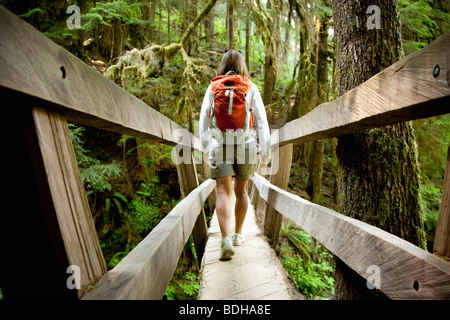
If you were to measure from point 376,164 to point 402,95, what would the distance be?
1.11 meters

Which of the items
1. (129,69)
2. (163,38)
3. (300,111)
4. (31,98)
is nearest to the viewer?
(31,98)

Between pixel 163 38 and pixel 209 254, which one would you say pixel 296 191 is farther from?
pixel 163 38

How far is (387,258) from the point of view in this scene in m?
1.03

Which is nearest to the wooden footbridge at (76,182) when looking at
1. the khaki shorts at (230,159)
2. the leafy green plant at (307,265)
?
the khaki shorts at (230,159)

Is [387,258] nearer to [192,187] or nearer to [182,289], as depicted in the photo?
[192,187]

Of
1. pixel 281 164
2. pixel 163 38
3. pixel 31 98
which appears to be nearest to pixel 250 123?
pixel 281 164

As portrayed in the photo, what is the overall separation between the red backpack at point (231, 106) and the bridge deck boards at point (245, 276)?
1288 mm

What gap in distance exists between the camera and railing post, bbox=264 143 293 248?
368 cm

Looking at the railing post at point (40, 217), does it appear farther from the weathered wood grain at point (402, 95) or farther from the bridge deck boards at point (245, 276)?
the bridge deck boards at point (245, 276)

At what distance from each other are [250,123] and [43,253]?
2310 millimetres

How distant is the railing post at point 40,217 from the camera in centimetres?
66

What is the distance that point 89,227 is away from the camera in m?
0.83

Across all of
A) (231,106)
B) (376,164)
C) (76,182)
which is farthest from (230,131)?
(76,182)

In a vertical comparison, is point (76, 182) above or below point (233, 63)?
below
